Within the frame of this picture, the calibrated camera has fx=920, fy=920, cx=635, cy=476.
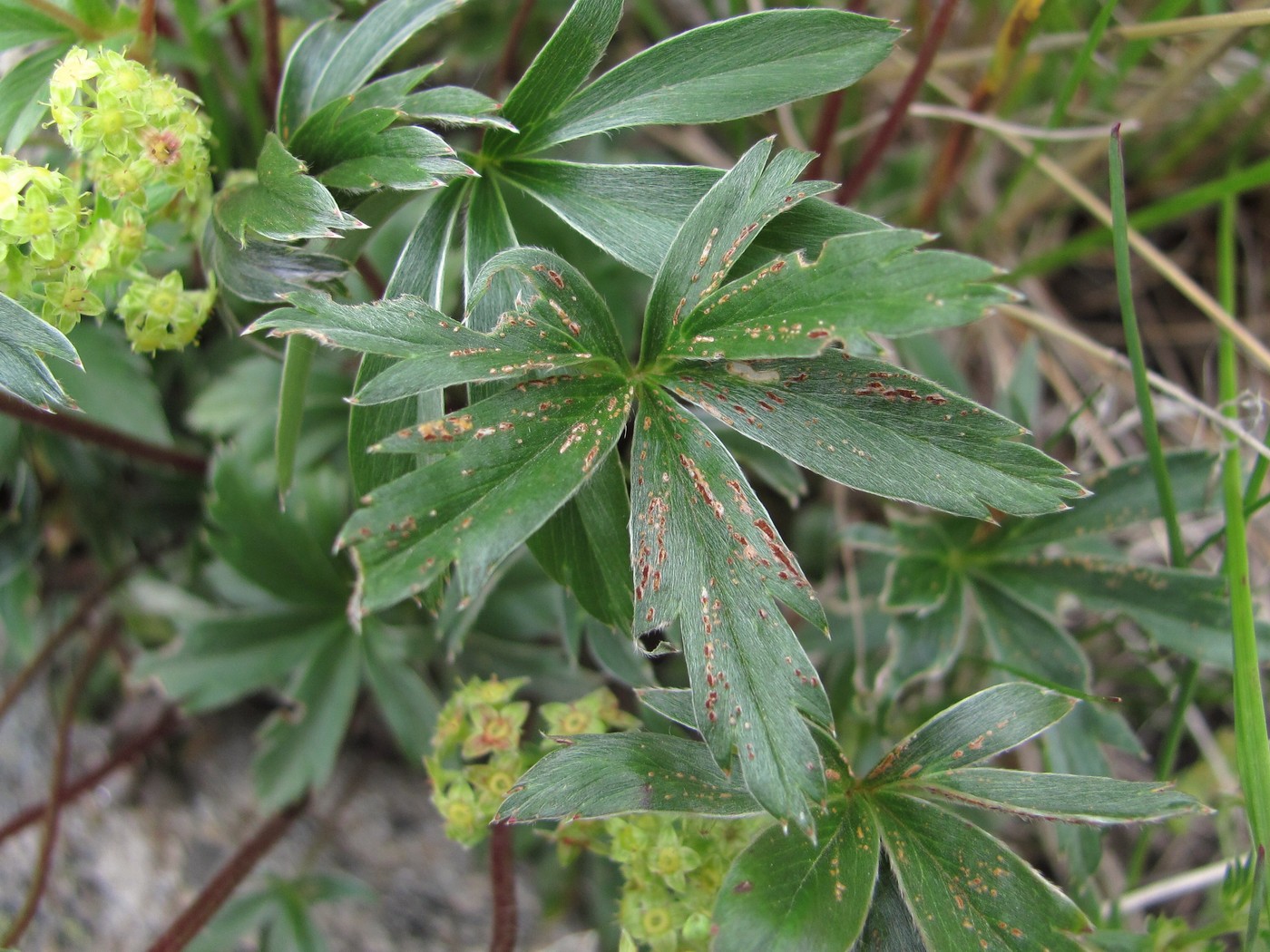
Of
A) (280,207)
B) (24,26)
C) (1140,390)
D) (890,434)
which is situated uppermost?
(24,26)

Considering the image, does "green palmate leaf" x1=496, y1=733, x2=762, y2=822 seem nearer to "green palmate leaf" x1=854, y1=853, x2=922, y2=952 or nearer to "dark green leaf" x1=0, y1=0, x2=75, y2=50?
"green palmate leaf" x1=854, y1=853, x2=922, y2=952

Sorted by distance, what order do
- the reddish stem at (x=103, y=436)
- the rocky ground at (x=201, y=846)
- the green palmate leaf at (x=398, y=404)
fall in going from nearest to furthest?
the green palmate leaf at (x=398, y=404)
the reddish stem at (x=103, y=436)
the rocky ground at (x=201, y=846)

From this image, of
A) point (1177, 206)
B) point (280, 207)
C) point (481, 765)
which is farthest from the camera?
point (1177, 206)

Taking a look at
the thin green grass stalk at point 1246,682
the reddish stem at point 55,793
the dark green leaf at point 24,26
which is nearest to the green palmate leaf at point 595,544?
the thin green grass stalk at point 1246,682

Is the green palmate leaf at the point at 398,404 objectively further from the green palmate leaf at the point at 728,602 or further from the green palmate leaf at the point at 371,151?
the green palmate leaf at the point at 728,602

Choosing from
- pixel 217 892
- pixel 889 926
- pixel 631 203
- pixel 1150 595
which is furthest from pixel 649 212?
pixel 217 892

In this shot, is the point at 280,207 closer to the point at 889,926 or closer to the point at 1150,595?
the point at 889,926
